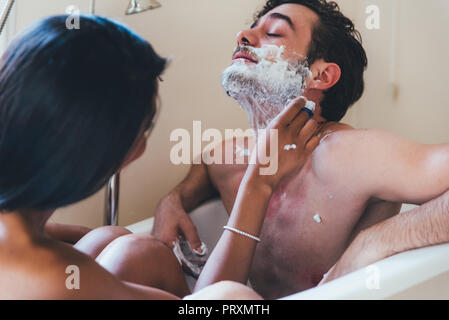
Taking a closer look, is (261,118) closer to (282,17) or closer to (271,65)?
(271,65)

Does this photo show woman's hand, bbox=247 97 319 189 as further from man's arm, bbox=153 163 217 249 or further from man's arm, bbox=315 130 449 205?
man's arm, bbox=153 163 217 249

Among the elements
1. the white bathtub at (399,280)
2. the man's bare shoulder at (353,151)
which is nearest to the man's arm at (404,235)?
the white bathtub at (399,280)

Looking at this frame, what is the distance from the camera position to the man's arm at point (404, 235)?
0.91m

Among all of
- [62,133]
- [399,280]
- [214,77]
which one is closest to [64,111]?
[62,133]

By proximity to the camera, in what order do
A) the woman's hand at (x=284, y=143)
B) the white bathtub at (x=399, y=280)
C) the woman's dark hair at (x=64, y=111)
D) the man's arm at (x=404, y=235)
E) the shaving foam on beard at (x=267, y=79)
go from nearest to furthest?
the woman's dark hair at (x=64, y=111), the white bathtub at (x=399, y=280), the man's arm at (x=404, y=235), the woman's hand at (x=284, y=143), the shaving foam on beard at (x=267, y=79)

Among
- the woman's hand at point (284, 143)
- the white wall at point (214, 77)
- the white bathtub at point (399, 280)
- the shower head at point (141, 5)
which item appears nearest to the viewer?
the white bathtub at point (399, 280)

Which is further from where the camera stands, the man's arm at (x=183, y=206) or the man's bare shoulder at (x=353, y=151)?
the man's arm at (x=183, y=206)

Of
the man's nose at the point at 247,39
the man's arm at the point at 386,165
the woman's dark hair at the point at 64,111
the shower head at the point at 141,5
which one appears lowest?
the man's arm at the point at 386,165

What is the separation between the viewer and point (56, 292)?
592mm

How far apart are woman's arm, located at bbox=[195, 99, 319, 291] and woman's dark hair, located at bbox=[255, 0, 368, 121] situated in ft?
1.01

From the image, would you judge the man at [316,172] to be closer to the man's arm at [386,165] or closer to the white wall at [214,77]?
the man's arm at [386,165]

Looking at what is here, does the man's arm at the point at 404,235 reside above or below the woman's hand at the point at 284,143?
below

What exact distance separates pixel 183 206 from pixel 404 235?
2.45 feet

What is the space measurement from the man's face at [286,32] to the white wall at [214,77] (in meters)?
0.54
